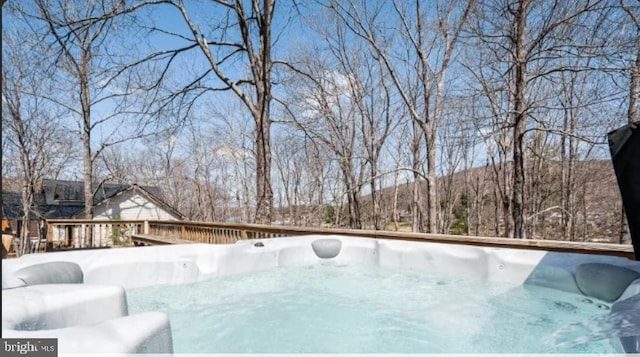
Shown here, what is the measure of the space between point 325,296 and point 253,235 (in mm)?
2327

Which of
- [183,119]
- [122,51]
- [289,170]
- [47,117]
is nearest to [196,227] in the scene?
[183,119]

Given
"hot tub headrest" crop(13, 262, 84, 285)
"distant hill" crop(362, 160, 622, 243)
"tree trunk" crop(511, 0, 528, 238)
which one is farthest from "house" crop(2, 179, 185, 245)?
"tree trunk" crop(511, 0, 528, 238)

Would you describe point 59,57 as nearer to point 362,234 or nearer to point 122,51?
point 122,51

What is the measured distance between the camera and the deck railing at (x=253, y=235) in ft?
9.01

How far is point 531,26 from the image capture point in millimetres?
6141

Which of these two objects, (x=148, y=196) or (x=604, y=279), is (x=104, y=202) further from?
(x=604, y=279)

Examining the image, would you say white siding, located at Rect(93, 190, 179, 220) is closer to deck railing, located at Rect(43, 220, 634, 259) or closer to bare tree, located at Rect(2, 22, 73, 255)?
bare tree, located at Rect(2, 22, 73, 255)

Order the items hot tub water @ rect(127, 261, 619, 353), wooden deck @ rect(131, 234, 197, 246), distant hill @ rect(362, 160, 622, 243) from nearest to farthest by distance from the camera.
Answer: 1. hot tub water @ rect(127, 261, 619, 353)
2. wooden deck @ rect(131, 234, 197, 246)
3. distant hill @ rect(362, 160, 622, 243)

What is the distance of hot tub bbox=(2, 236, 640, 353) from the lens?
1393mm

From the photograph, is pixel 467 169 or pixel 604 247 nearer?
pixel 604 247

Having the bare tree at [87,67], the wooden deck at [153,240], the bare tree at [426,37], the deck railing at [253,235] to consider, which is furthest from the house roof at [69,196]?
the bare tree at [426,37]

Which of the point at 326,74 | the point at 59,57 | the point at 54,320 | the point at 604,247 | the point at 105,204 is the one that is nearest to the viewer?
the point at 54,320

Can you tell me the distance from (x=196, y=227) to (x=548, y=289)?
196 inches

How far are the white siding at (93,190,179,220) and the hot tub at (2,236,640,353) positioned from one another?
13.4 m
